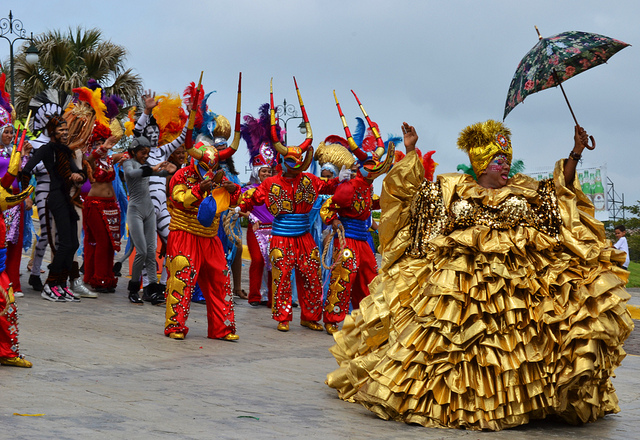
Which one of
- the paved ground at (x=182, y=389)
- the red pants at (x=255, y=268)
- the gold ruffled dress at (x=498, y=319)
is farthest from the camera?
the red pants at (x=255, y=268)

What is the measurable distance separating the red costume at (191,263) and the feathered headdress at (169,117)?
6.67 feet

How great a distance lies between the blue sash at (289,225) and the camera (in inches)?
358

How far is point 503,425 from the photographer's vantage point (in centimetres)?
500

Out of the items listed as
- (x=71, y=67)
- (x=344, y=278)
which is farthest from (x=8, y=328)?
(x=71, y=67)

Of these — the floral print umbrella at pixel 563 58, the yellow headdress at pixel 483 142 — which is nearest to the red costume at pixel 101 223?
the yellow headdress at pixel 483 142

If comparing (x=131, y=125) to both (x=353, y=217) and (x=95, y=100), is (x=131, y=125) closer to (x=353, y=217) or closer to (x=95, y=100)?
(x=95, y=100)

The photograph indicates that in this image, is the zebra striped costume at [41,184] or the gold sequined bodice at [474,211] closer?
the gold sequined bodice at [474,211]

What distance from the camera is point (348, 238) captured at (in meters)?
9.27

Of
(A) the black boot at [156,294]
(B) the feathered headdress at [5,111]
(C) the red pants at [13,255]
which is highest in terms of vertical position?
(B) the feathered headdress at [5,111]

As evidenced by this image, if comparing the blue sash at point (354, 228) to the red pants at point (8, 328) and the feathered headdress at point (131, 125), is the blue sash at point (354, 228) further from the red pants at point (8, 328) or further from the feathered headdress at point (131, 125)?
the red pants at point (8, 328)

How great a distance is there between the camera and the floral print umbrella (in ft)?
17.9

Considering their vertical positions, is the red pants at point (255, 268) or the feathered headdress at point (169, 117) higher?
the feathered headdress at point (169, 117)

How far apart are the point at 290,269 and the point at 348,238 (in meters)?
0.73

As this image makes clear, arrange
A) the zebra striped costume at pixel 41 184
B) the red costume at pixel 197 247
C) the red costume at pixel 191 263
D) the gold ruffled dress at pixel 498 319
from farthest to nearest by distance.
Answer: the zebra striped costume at pixel 41 184 < the red costume at pixel 191 263 < the red costume at pixel 197 247 < the gold ruffled dress at pixel 498 319
